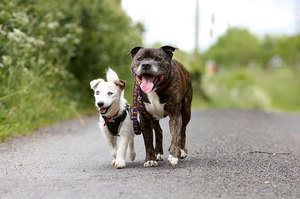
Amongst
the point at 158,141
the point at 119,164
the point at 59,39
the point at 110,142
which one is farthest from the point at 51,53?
the point at 119,164

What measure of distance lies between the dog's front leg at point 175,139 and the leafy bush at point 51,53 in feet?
14.2

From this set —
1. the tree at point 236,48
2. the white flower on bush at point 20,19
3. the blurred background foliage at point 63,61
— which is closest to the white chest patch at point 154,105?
the blurred background foliage at point 63,61

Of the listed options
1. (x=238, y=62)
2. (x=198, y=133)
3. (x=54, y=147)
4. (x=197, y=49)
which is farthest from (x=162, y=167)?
(x=238, y=62)

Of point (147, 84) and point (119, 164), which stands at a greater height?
point (147, 84)

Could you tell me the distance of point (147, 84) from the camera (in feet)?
19.1

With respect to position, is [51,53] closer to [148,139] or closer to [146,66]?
[148,139]

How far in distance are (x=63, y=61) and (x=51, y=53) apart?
6.75 ft

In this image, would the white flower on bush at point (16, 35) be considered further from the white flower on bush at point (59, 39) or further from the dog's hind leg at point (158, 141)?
the dog's hind leg at point (158, 141)

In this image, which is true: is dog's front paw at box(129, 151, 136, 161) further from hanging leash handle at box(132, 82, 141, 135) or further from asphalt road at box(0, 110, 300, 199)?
hanging leash handle at box(132, 82, 141, 135)

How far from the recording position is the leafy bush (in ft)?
32.2

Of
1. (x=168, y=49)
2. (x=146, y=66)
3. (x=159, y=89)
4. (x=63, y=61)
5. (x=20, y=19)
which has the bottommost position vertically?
(x=159, y=89)

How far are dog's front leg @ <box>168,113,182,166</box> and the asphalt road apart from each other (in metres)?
0.14

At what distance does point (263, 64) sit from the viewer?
234 feet

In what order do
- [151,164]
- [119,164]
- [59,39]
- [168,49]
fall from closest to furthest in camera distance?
[168,49], [119,164], [151,164], [59,39]
